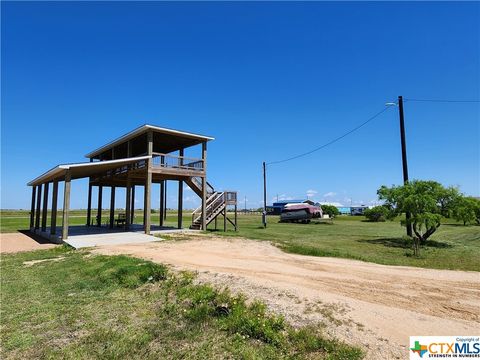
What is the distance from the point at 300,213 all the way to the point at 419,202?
85.8 feet

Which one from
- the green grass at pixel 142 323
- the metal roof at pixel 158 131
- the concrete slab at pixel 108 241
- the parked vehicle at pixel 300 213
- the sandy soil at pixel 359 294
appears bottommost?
the green grass at pixel 142 323

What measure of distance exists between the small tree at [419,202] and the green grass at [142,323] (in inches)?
532

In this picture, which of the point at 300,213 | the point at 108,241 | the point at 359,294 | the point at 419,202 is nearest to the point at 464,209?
the point at 419,202

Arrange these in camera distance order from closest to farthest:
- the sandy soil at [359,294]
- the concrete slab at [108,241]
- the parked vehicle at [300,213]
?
1. the sandy soil at [359,294]
2. the concrete slab at [108,241]
3. the parked vehicle at [300,213]

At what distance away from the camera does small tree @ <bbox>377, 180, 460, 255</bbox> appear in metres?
16.5

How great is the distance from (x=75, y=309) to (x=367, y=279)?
6.62m

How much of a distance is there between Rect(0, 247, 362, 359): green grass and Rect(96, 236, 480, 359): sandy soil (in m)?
0.49

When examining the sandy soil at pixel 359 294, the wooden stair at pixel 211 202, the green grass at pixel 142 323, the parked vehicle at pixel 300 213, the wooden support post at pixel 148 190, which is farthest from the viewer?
the parked vehicle at pixel 300 213

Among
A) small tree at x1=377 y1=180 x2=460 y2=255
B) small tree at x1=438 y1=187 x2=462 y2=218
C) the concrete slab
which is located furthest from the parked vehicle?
the concrete slab

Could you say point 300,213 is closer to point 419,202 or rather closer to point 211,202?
point 211,202

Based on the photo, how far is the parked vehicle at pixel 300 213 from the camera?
42.3 metres

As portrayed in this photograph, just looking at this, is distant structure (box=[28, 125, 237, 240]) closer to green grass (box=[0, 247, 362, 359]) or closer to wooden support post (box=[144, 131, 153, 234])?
wooden support post (box=[144, 131, 153, 234])

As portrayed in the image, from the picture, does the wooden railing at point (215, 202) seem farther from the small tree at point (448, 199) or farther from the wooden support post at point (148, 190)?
the small tree at point (448, 199)

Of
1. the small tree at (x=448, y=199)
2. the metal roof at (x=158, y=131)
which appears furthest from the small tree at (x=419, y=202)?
the metal roof at (x=158, y=131)
